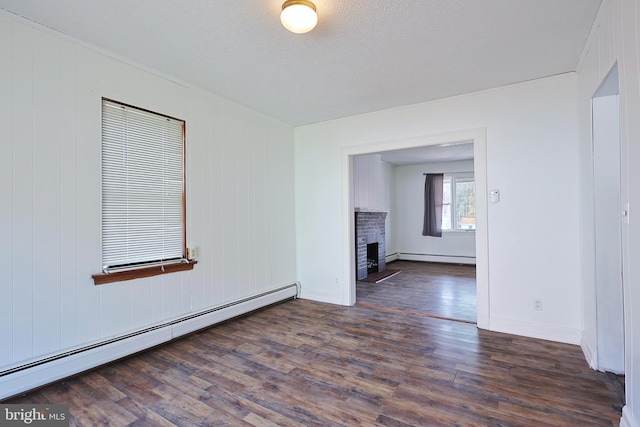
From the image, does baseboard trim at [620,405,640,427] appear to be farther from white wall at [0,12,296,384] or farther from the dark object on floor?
the dark object on floor

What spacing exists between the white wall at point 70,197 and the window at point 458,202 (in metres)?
6.29

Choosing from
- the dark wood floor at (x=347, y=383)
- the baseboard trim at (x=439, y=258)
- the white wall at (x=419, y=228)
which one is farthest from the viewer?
the white wall at (x=419, y=228)

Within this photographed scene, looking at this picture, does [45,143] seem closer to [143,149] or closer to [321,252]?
[143,149]

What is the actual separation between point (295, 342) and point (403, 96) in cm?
298

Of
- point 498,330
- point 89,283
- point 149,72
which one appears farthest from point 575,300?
point 149,72

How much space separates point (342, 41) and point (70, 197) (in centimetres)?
250

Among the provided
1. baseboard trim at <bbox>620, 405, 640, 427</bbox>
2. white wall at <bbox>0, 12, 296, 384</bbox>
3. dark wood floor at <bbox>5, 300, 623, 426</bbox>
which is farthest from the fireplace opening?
baseboard trim at <bbox>620, 405, 640, 427</bbox>

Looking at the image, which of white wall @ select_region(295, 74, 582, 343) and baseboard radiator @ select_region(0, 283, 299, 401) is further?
white wall @ select_region(295, 74, 582, 343)

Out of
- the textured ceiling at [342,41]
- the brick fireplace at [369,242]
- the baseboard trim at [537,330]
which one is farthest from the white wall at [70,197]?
the brick fireplace at [369,242]

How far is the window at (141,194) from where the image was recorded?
2688 mm

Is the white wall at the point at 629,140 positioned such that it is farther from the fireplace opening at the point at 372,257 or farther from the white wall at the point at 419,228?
the white wall at the point at 419,228

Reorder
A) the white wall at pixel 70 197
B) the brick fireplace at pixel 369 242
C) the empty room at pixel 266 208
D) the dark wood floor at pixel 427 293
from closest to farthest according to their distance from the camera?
the empty room at pixel 266 208 < the white wall at pixel 70 197 < the dark wood floor at pixel 427 293 < the brick fireplace at pixel 369 242

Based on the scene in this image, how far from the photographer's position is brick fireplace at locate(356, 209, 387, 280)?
6195 millimetres

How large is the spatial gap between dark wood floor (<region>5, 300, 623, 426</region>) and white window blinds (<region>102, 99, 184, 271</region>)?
3.18ft
